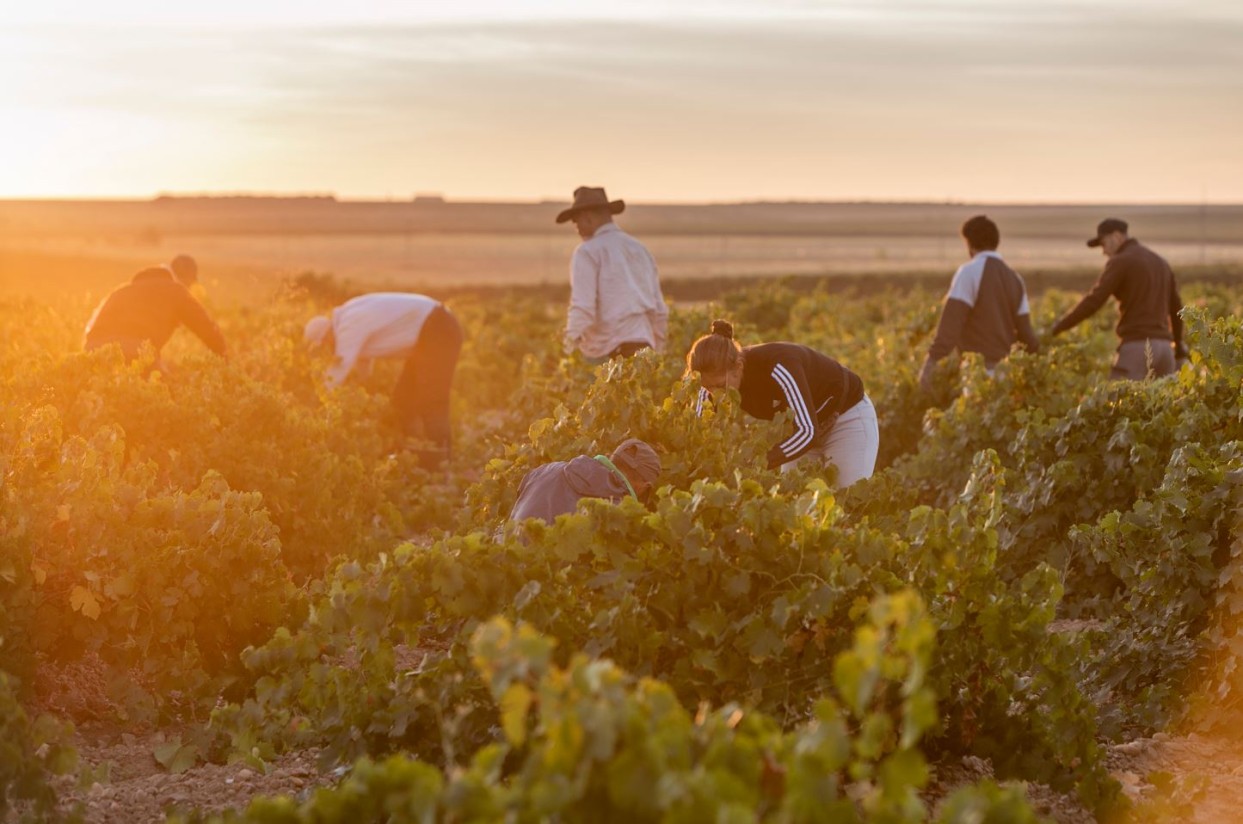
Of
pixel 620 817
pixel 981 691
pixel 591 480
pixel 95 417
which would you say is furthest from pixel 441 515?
pixel 620 817

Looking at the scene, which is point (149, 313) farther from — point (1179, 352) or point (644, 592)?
point (1179, 352)

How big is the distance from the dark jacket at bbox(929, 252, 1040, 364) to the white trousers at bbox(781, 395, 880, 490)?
326cm

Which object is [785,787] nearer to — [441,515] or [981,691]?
[981,691]

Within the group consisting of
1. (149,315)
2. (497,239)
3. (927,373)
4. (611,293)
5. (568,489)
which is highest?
(611,293)

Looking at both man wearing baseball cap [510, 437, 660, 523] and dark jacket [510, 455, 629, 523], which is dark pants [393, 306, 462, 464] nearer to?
man wearing baseball cap [510, 437, 660, 523]

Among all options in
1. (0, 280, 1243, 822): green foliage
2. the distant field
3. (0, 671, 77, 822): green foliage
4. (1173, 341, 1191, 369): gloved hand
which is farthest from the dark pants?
the distant field

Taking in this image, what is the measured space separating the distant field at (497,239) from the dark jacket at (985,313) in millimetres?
35285

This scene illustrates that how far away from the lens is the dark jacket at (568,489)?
18.1 feet

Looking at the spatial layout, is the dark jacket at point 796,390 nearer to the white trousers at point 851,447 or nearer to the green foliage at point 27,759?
the white trousers at point 851,447

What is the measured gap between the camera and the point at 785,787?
2832 mm

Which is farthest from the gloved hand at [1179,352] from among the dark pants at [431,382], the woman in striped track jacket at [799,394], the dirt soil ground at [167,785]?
the dirt soil ground at [167,785]

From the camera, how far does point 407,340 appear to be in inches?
422

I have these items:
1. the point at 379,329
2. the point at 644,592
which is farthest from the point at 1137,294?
the point at 644,592

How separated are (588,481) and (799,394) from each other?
1.24 m
